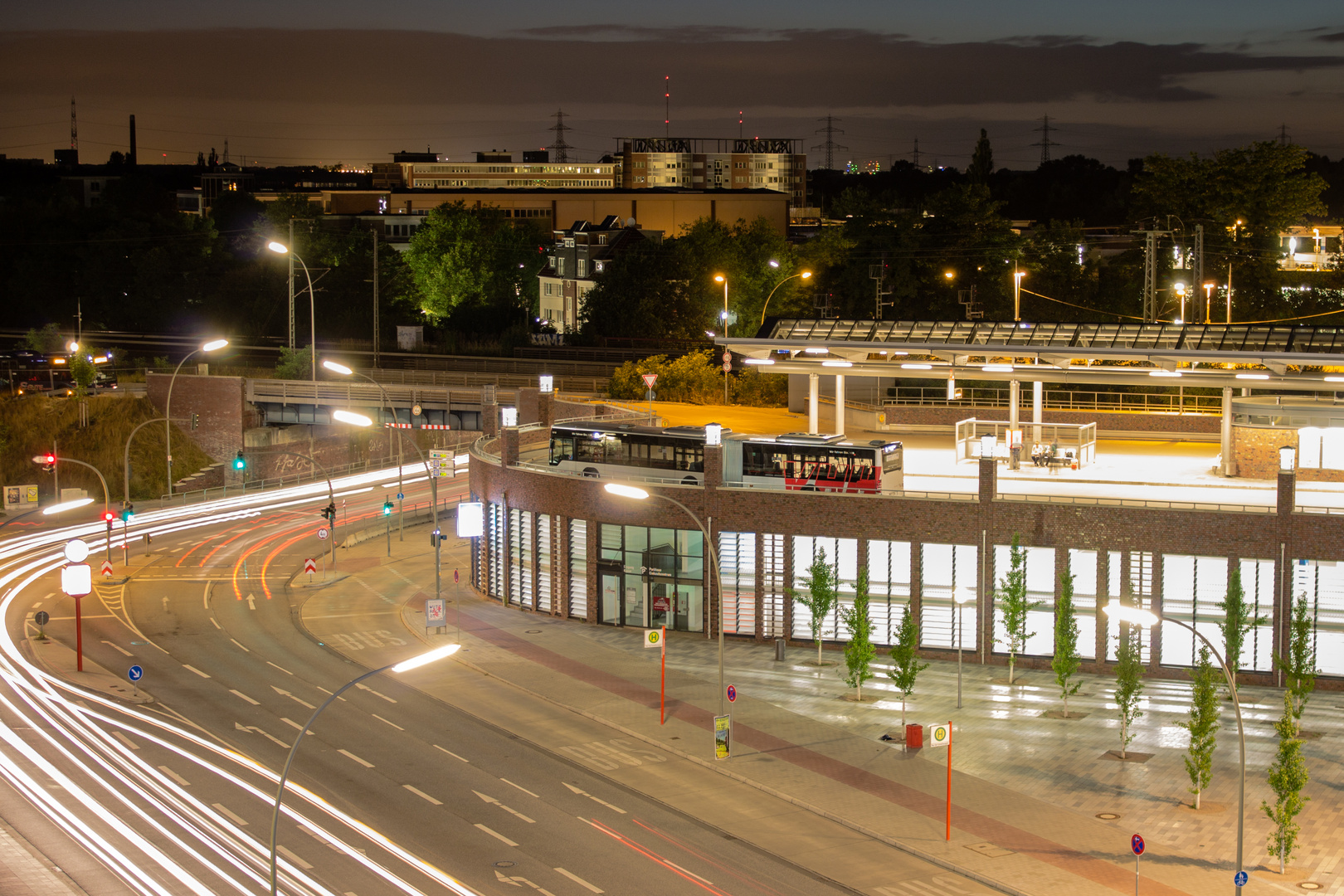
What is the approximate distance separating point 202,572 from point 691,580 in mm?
24380

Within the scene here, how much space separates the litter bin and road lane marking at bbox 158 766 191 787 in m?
16.9

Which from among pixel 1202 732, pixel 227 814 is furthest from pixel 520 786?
pixel 1202 732

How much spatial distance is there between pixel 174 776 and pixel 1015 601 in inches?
875

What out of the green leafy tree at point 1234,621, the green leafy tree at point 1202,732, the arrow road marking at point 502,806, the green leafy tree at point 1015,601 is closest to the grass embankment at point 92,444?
the arrow road marking at point 502,806

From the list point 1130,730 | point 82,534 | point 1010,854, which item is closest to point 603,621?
point 1130,730

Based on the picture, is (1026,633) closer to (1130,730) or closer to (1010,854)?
(1130,730)

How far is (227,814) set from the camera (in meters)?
28.4

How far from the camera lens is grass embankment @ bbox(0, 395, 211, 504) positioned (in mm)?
83250

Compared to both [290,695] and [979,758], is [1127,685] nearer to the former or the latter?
[979,758]

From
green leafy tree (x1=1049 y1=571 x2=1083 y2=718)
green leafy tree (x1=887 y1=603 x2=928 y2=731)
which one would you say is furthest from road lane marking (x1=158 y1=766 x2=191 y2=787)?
green leafy tree (x1=1049 y1=571 x2=1083 y2=718)

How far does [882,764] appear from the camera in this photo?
1251 inches

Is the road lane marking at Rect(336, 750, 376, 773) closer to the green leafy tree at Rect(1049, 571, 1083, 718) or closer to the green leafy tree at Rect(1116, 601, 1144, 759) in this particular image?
the green leafy tree at Rect(1049, 571, 1083, 718)

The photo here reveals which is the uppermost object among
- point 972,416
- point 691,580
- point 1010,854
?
point 972,416

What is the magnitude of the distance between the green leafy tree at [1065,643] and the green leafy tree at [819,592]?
6934 mm
